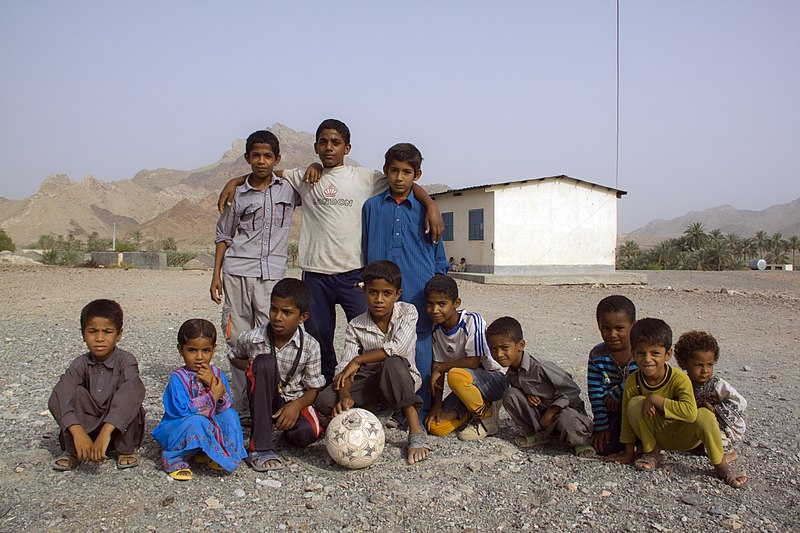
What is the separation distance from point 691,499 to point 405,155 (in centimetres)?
273

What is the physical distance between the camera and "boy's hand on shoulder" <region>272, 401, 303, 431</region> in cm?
370

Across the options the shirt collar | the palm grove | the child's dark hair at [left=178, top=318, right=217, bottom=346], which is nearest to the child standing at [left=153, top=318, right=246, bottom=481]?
the child's dark hair at [left=178, top=318, right=217, bottom=346]

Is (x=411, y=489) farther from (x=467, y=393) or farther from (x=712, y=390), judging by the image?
(x=712, y=390)

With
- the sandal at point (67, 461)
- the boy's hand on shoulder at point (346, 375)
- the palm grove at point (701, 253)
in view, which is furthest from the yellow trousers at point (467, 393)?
the palm grove at point (701, 253)

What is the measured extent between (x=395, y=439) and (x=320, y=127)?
2.29 metres

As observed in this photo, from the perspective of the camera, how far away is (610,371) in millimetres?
3922

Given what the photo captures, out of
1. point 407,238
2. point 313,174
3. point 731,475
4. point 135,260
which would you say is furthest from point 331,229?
point 135,260

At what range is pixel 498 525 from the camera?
288 cm

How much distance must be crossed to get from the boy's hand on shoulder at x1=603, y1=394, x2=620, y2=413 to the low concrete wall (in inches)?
881

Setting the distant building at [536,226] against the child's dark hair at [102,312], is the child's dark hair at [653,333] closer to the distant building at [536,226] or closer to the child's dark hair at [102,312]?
the child's dark hair at [102,312]

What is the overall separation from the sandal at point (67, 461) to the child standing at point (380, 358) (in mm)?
1419

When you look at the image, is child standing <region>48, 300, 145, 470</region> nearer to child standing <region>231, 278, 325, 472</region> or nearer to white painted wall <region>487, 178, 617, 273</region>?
child standing <region>231, 278, 325, 472</region>

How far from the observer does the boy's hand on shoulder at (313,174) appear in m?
4.49

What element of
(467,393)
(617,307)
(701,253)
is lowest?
(467,393)
